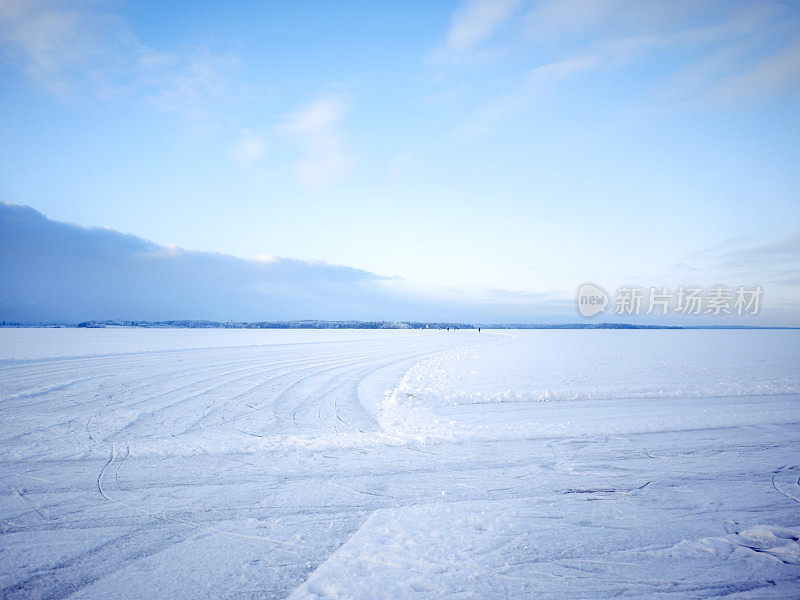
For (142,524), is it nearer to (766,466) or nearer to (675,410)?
(766,466)

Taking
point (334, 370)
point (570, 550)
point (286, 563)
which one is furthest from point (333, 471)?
point (334, 370)

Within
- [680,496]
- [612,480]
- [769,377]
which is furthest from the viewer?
[769,377]

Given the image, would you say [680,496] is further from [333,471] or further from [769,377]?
[769,377]

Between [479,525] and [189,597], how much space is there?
2006 millimetres

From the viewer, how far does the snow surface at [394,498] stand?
7.97 ft

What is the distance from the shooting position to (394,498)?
Result: 354 centimetres

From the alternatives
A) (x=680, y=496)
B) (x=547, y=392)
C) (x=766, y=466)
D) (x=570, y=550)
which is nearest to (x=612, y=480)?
(x=680, y=496)

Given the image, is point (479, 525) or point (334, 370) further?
point (334, 370)

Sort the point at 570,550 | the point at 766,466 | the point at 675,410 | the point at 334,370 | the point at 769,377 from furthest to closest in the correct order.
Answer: the point at 334,370
the point at 769,377
the point at 675,410
the point at 766,466
the point at 570,550

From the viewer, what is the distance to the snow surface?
243 centimetres

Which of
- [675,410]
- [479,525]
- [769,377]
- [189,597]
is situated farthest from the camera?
[769,377]

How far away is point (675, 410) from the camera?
7277 mm

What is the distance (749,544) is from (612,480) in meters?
1.24

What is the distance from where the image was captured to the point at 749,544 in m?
2.79
